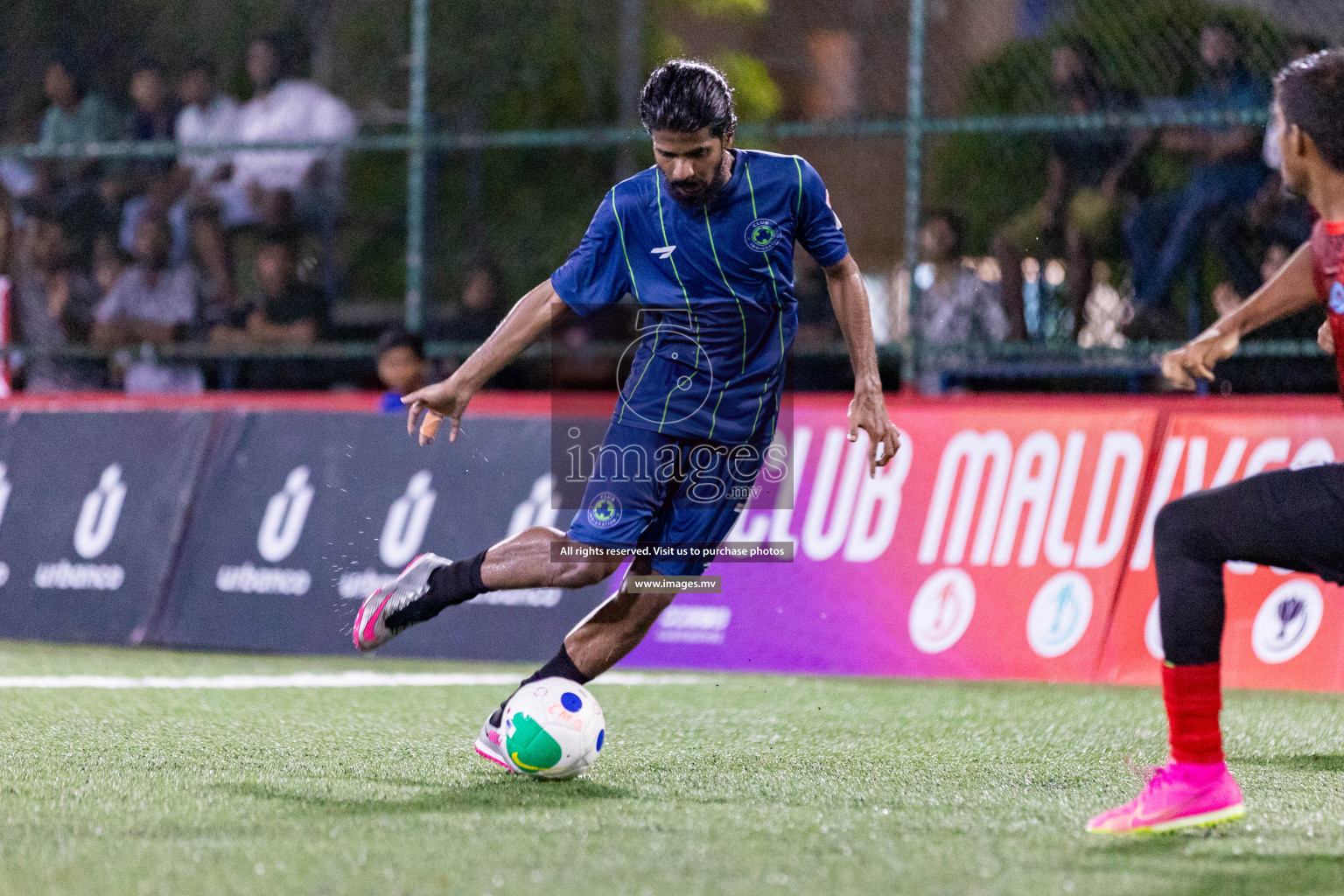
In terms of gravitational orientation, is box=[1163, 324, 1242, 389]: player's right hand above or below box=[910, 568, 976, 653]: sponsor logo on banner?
above

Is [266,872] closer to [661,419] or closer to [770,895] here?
[770,895]

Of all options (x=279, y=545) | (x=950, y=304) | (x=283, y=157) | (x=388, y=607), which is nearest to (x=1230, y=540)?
(x=388, y=607)

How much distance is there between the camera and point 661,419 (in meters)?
5.38

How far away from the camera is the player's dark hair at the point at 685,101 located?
16.6 ft

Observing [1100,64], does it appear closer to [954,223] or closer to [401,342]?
[954,223]

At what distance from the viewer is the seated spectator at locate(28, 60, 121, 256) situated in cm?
1204

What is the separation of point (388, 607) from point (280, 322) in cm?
632

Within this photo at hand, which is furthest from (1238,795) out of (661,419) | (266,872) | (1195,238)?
(1195,238)

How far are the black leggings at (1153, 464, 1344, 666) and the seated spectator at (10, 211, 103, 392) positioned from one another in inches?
355

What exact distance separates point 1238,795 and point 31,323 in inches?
389

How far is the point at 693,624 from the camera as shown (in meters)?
8.69

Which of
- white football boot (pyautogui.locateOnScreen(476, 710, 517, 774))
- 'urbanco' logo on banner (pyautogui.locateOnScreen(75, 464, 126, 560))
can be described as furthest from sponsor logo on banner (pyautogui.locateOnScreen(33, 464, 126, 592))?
white football boot (pyautogui.locateOnScreen(476, 710, 517, 774))

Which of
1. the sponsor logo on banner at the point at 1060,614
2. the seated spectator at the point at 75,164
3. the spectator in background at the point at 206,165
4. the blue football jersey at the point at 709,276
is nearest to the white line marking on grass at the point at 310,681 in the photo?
the sponsor logo on banner at the point at 1060,614

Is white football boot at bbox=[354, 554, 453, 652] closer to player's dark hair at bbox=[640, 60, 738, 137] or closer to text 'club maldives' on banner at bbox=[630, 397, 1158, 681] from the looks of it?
player's dark hair at bbox=[640, 60, 738, 137]
